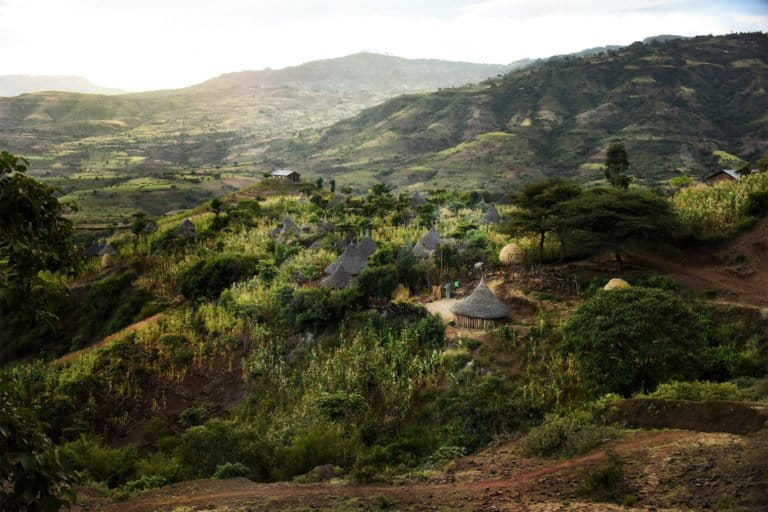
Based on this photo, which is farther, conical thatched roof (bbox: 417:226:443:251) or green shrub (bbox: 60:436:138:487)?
conical thatched roof (bbox: 417:226:443:251)

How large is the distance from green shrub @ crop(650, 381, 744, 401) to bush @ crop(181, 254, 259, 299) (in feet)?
58.9

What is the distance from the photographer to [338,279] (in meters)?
21.7

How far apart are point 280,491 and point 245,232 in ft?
81.7

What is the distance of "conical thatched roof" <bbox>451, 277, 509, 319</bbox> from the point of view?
16.2 meters

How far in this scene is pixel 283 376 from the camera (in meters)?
17.4

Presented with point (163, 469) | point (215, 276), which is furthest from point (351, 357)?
point (215, 276)

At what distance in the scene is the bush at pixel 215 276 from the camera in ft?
81.0

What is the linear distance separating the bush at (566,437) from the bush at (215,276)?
56.6 ft

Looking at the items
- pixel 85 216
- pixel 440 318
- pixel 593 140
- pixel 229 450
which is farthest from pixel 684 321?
pixel 593 140

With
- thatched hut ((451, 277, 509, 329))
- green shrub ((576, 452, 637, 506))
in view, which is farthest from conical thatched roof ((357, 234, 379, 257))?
green shrub ((576, 452, 637, 506))

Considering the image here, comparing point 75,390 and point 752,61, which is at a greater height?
point 752,61

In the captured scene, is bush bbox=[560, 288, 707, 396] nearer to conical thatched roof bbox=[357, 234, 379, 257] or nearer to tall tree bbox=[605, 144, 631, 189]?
conical thatched roof bbox=[357, 234, 379, 257]

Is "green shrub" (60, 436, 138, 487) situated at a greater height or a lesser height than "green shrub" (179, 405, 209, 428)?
greater

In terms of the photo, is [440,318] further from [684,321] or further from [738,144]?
[738,144]
